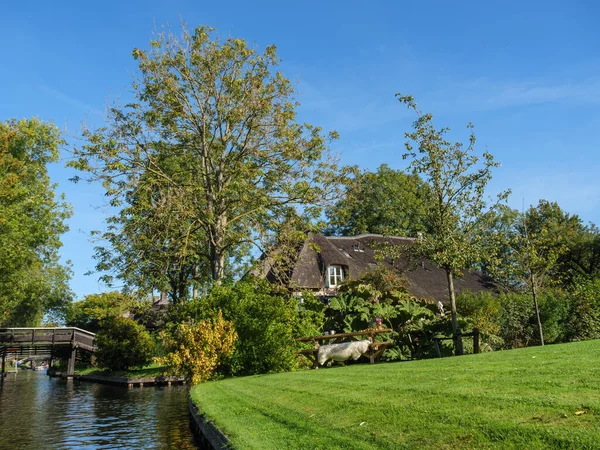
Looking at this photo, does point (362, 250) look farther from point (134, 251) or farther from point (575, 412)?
point (575, 412)

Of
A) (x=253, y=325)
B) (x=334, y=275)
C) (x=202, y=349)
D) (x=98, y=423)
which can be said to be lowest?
(x=98, y=423)

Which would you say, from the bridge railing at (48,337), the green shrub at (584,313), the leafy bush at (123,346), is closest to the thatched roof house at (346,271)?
the green shrub at (584,313)

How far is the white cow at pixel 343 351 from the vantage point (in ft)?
65.9

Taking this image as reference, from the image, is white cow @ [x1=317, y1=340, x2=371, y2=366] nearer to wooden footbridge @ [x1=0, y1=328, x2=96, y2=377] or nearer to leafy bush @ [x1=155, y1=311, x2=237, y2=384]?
leafy bush @ [x1=155, y1=311, x2=237, y2=384]

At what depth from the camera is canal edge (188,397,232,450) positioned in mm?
8984

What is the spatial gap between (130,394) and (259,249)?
9.50m

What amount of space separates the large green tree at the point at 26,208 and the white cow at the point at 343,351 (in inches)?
877

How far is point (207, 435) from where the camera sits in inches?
411

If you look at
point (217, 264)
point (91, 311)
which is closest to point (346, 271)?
point (217, 264)

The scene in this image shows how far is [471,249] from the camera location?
2045cm

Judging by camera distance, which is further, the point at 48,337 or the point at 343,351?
the point at 48,337

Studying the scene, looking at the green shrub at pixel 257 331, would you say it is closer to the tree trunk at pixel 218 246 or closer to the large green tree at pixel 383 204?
the tree trunk at pixel 218 246

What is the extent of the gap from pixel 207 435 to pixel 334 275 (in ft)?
105

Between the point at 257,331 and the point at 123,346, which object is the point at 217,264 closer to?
the point at 257,331
